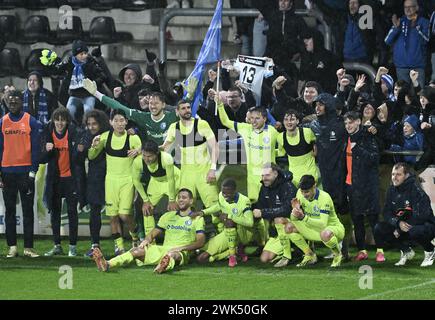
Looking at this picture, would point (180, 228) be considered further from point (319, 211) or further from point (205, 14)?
point (205, 14)

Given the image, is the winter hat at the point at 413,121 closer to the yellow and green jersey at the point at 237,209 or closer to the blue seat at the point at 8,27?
the yellow and green jersey at the point at 237,209

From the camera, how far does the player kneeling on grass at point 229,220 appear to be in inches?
644

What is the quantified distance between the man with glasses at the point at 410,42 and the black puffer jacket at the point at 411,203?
3235mm

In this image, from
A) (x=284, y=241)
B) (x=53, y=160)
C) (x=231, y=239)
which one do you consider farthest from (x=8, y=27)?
(x=284, y=241)

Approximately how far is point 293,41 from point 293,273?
4.75m

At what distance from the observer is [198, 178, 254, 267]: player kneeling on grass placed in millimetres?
16359

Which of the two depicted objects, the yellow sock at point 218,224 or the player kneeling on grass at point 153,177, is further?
the yellow sock at point 218,224

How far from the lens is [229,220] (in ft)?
53.7

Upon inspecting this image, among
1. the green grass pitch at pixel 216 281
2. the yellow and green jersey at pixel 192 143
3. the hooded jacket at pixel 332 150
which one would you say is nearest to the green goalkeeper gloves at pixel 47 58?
the yellow and green jersey at pixel 192 143

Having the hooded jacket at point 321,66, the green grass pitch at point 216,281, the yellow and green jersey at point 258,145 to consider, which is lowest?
the green grass pitch at point 216,281

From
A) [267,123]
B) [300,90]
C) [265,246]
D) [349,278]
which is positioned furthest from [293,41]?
[349,278]

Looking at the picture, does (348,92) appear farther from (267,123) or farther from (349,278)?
(349,278)

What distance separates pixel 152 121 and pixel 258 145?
1.58 metres

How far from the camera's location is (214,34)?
18.2m
